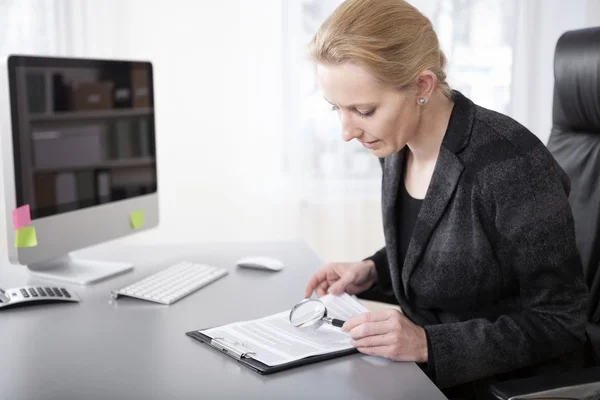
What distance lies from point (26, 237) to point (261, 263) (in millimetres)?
540

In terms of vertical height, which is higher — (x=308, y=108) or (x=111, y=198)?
(x=308, y=108)

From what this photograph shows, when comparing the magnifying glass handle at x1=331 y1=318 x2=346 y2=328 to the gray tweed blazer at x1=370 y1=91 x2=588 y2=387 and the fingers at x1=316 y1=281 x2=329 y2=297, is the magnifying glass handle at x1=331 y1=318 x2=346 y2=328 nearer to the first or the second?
the gray tweed blazer at x1=370 y1=91 x2=588 y2=387

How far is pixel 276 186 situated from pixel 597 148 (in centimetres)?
164

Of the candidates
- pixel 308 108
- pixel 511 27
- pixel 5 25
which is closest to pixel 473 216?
pixel 308 108

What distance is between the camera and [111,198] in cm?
176

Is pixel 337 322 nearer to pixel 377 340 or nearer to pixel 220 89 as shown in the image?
pixel 377 340

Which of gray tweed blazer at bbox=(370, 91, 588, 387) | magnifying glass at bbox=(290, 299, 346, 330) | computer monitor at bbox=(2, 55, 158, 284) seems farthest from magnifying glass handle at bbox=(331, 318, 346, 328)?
computer monitor at bbox=(2, 55, 158, 284)

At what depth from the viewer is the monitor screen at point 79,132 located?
150 cm

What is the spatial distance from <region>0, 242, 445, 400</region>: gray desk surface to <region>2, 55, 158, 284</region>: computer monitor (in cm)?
12

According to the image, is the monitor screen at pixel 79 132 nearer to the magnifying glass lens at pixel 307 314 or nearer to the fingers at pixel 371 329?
the magnifying glass lens at pixel 307 314

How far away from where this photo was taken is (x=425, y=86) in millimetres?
1290

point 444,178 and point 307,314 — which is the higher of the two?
point 444,178

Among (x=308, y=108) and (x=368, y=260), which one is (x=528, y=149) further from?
(x=308, y=108)

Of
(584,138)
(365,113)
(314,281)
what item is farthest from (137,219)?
(584,138)
